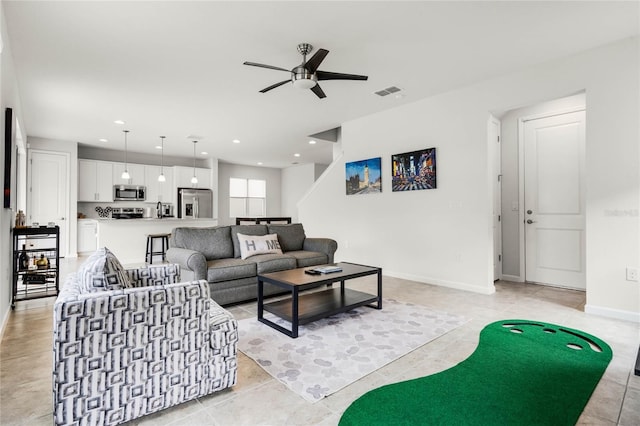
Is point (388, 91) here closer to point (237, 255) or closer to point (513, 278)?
point (237, 255)

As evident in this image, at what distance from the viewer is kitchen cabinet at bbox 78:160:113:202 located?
7.59 m

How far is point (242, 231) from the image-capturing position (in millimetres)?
4176

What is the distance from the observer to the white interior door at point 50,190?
675 cm

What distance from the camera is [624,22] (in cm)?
284

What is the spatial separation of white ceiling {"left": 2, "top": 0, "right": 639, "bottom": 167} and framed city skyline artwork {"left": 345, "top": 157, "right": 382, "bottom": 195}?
0.85 m

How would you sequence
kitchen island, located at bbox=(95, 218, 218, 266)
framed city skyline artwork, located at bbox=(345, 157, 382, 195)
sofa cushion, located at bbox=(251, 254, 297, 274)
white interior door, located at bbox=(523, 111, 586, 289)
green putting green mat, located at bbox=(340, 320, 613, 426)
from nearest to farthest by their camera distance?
green putting green mat, located at bbox=(340, 320, 613, 426) < sofa cushion, located at bbox=(251, 254, 297, 274) < white interior door, located at bbox=(523, 111, 586, 289) < framed city skyline artwork, located at bbox=(345, 157, 382, 195) < kitchen island, located at bbox=(95, 218, 218, 266)

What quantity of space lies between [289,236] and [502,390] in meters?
3.15

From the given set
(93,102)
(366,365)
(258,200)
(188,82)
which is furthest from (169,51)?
(258,200)

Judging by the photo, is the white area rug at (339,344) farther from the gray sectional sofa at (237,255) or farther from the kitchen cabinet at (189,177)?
the kitchen cabinet at (189,177)

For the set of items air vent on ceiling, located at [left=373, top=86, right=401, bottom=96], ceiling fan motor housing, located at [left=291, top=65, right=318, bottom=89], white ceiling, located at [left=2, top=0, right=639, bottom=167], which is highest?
air vent on ceiling, located at [left=373, top=86, right=401, bottom=96]

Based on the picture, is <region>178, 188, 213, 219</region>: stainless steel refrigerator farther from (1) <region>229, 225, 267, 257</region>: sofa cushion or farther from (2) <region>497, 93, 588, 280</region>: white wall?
(2) <region>497, 93, 588, 280</region>: white wall

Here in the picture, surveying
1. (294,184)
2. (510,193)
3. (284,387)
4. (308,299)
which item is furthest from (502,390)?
(294,184)

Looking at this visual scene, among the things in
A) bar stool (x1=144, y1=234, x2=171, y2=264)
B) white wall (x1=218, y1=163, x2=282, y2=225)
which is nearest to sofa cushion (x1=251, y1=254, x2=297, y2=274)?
bar stool (x1=144, y1=234, x2=171, y2=264)

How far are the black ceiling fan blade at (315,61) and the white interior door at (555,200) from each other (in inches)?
131
